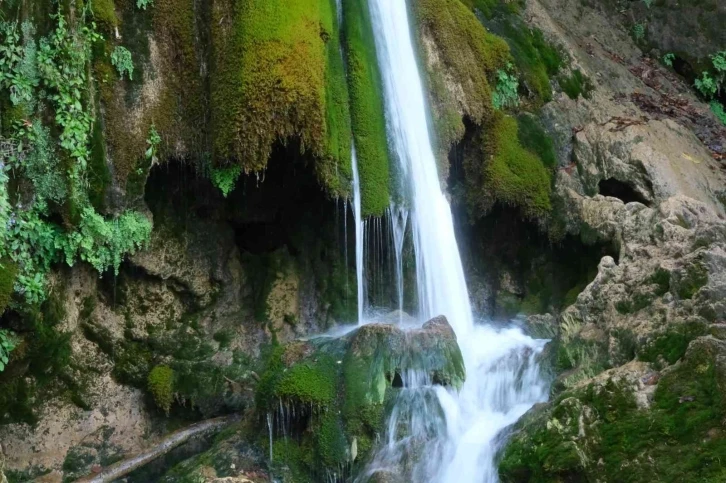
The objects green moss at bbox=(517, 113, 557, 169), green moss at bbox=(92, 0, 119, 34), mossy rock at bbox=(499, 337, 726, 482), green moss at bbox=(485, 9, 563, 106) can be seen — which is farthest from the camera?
green moss at bbox=(485, 9, 563, 106)

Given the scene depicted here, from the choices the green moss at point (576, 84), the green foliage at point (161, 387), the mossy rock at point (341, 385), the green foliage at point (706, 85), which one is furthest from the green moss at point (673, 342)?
the green foliage at point (706, 85)

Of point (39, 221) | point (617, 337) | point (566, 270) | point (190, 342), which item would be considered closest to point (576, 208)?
point (566, 270)

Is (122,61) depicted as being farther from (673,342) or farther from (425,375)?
(673,342)

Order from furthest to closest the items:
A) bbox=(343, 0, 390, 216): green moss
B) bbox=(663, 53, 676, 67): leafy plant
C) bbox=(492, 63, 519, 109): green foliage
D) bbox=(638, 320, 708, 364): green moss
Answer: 1. bbox=(663, 53, 676, 67): leafy plant
2. bbox=(492, 63, 519, 109): green foliage
3. bbox=(343, 0, 390, 216): green moss
4. bbox=(638, 320, 708, 364): green moss

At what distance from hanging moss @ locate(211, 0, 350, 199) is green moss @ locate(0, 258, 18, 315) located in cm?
Result: 254

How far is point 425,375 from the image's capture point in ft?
24.9

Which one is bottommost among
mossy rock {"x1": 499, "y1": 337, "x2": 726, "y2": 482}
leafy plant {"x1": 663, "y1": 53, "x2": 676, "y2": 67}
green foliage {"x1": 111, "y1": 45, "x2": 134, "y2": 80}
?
mossy rock {"x1": 499, "y1": 337, "x2": 726, "y2": 482}

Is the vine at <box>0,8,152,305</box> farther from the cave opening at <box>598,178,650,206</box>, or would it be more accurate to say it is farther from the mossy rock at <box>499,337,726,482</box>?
the cave opening at <box>598,178,650,206</box>

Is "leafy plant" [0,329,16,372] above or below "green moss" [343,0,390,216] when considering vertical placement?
below

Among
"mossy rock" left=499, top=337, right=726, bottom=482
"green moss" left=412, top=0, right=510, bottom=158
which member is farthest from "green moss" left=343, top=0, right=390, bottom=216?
"mossy rock" left=499, top=337, right=726, bottom=482

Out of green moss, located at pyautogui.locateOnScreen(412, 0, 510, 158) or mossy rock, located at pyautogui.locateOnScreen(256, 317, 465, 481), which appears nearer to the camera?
mossy rock, located at pyautogui.locateOnScreen(256, 317, 465, 481)

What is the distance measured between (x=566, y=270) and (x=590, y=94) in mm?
3302

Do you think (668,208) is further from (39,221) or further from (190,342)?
(39,221)

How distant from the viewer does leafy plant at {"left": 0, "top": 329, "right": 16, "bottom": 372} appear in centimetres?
752
